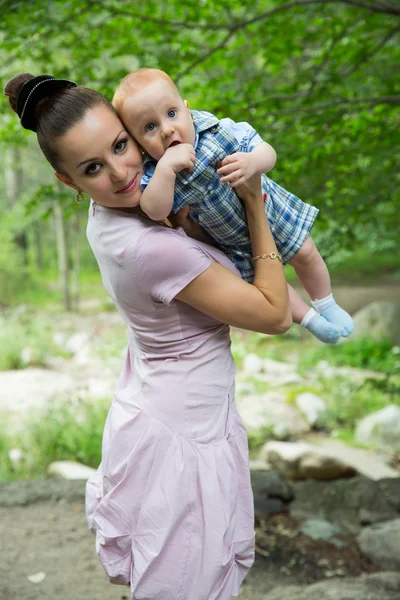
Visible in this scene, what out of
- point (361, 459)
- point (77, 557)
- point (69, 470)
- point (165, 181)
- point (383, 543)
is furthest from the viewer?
point (361, 459)

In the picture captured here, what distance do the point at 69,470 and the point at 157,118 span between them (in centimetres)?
426

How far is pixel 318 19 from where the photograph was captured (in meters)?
4.27

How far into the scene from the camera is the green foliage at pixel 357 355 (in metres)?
9.30

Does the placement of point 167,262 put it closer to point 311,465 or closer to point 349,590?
point 349,590

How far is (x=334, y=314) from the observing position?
6.16 feet

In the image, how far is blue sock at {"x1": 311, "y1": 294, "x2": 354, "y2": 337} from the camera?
1860 millimetres

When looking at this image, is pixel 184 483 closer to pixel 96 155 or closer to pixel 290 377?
pixel 96 155

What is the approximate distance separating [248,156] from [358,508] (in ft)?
10.4

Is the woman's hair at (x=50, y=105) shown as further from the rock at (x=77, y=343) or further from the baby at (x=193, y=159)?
the rock at (x=77, y=343)

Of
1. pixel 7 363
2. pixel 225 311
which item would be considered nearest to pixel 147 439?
pixel 225 311

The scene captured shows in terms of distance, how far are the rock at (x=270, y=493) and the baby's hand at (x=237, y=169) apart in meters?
2.89

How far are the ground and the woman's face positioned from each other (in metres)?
2.10

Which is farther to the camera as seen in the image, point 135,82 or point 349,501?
point 349,501

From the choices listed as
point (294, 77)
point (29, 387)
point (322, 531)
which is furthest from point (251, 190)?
point (29, 387)
